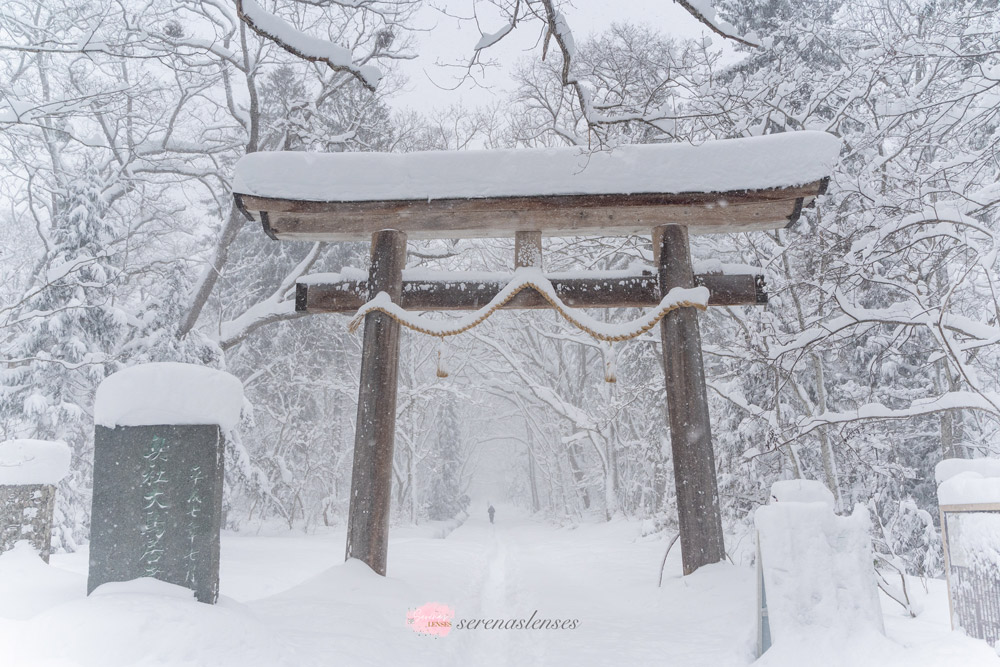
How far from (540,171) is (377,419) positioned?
311cm

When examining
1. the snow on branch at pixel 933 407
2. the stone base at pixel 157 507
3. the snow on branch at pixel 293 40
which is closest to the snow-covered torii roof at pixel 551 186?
the snow on branch at pixel 293 40

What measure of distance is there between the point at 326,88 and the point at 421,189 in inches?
330

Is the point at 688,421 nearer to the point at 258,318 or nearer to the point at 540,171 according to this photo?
the point at 540,171

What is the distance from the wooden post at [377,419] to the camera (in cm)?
626

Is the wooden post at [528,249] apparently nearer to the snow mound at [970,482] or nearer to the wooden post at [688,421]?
the wooden post at [688,421]

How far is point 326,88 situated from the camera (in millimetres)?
13312

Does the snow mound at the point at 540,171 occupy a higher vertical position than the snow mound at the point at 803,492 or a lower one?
higher

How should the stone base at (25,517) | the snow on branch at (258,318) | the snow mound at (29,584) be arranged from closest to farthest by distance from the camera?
the snow mound at (29,584)
the stone base at (25,517)
the snow on branch at (258,318)

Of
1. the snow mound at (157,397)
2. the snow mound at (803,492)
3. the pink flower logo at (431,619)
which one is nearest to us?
the snow mound at (803,492)

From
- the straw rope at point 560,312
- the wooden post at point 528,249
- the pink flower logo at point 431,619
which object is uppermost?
the wooden post at point 528,249

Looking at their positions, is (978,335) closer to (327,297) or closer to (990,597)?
(990,597)

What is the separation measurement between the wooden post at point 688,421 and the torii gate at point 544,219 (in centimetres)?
1

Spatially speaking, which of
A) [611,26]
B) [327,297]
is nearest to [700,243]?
[611,26]

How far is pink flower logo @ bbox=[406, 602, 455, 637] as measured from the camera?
5.25 m
